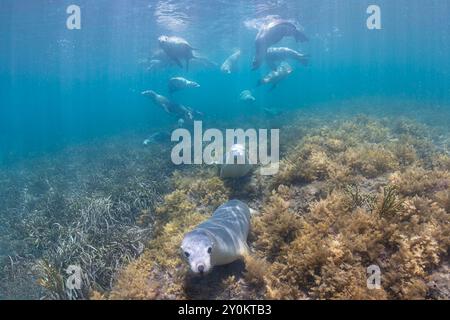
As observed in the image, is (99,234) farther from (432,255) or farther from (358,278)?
(432,255)

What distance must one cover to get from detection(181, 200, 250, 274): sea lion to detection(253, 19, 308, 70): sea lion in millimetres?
10855

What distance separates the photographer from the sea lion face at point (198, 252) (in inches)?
196

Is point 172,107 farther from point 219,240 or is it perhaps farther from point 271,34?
point 219,240

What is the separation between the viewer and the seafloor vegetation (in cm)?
540

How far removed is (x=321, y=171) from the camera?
894 centimetres

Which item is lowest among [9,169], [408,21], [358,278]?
[9,169]

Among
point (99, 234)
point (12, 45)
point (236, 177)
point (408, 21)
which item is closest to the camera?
point (99, 234)

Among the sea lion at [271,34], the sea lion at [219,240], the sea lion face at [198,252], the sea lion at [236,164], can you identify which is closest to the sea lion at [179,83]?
the sea lion at [271,34]

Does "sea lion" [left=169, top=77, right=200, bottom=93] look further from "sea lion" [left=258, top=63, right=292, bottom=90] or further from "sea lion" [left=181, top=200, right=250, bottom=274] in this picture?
"sea lion" [left=181, top=200, right=250, bottom=274]

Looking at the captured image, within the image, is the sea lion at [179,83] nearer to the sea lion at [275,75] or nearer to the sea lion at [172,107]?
the sea lion at [172,107]

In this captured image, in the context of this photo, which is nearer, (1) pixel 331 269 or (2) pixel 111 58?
(1) pixel 331 269
